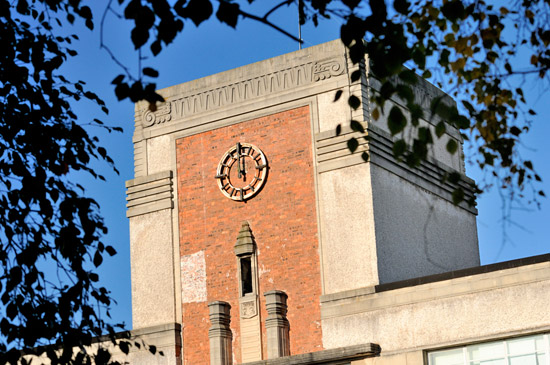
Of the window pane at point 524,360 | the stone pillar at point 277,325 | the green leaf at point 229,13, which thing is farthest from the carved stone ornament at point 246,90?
the green leaf at point 229,13

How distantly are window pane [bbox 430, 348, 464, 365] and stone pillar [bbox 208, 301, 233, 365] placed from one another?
21.9 feet

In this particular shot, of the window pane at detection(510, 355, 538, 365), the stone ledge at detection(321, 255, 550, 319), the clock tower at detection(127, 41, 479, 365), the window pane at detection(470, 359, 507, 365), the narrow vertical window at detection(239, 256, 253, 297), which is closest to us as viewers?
the window pane at detection(510, 355, 538, 365)

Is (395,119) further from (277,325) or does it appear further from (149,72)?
(277,325)

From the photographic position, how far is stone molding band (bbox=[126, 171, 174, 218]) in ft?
115

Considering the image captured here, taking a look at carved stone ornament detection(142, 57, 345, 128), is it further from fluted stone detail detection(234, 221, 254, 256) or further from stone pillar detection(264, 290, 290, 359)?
stone pillar detection(264, 290, 290, 359)

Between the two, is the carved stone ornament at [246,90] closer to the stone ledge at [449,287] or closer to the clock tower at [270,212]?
the clock tower at [270,212]

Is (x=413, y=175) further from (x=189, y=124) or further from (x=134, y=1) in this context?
(x=134, y=1)

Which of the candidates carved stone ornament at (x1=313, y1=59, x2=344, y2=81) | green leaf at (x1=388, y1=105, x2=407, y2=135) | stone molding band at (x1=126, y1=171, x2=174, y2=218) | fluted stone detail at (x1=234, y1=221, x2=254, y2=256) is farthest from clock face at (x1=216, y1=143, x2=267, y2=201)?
green leaf at (x1=388, y1=105, x2=407, y2=135)

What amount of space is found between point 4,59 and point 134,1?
4.84m

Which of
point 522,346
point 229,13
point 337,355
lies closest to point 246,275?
point 337,355

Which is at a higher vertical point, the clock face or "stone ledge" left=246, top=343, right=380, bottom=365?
the clock face

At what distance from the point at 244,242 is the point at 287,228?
129cm

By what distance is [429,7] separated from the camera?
12398 millimetres

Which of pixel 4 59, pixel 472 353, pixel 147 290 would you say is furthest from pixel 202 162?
pixel 4 59
